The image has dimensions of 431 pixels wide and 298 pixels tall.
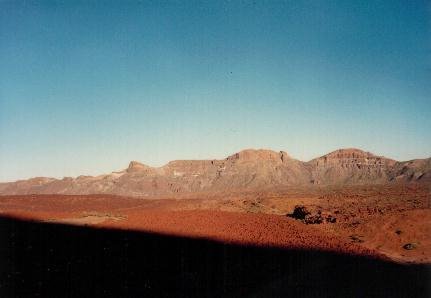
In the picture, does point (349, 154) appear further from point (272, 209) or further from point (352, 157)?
point (272, 209)

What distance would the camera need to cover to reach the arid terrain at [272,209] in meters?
17.1

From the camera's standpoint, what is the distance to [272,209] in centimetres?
3797

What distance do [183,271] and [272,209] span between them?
86.7 feet

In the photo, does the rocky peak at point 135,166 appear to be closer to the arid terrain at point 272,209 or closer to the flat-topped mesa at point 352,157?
the arid terrain at point 272,209

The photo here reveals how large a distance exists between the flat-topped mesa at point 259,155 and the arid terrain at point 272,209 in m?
6.80

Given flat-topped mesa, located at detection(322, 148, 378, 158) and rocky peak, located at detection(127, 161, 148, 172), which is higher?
flat-topped mesa, located at detection(322, 148, 378, 158)

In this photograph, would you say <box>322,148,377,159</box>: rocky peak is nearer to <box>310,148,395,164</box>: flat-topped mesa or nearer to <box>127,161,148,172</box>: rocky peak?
<box>310,148,395,164</box>: flat-topped mesa

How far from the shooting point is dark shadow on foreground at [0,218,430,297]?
10.4 m

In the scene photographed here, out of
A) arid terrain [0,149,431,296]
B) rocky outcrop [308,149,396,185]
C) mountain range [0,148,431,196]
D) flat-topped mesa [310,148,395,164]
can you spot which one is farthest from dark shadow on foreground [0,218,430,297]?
flat-topped mesa [310,148,395,164]

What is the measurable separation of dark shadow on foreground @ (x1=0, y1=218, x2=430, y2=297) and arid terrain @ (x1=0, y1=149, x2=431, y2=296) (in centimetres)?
74

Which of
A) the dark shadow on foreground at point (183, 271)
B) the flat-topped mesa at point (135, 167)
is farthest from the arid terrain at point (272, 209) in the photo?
the flat-topped mesa at point (135, 167)

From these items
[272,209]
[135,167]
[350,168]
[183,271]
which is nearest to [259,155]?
[350,168]

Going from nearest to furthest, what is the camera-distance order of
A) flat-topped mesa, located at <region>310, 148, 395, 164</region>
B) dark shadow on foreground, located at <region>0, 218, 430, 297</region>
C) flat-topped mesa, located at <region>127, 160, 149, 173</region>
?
1. dark shadow on foreground, located at <region>0, 218, 430, 297</region>
2. flat-topped mesa, located at <region>310, 148, 395, 164</region>
3. flat-topped mesa, located at <region>127, 160, 149, 173</region>

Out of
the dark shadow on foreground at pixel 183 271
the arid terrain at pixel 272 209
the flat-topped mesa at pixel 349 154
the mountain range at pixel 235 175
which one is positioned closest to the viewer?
the dark shadow on foreground at pixel 183 271
